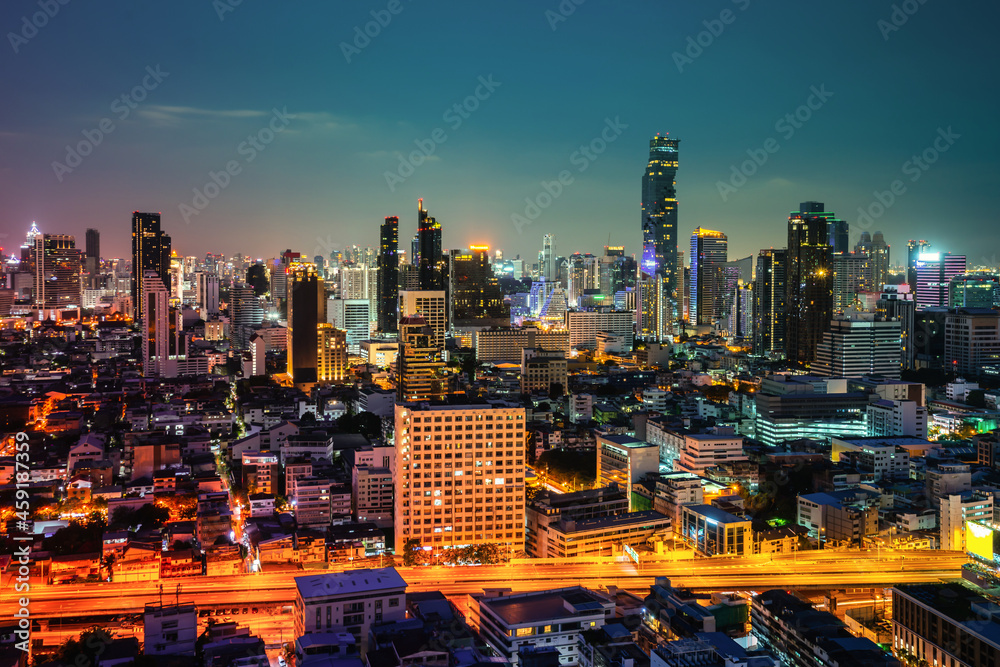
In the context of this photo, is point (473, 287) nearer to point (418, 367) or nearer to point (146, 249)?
point (146, 249)

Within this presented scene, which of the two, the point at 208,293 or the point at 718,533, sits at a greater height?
the point at 208,293

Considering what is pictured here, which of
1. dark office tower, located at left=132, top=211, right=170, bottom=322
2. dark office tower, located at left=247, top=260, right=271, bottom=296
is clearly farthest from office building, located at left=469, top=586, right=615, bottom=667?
dark office tower, located at left=247, top=260, right=271, bottom=296

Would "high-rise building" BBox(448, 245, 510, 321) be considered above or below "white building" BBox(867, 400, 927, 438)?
above

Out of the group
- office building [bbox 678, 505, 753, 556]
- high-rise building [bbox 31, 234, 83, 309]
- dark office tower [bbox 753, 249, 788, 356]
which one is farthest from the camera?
high-rise building [bbox 31, 234, 83, 309]

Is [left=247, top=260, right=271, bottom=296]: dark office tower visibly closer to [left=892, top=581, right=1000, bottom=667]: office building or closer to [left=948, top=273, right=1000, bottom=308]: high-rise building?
[left=948, top=273, right=1000, bottom=308]: high-rise building

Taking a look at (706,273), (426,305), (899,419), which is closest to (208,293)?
(426,305)

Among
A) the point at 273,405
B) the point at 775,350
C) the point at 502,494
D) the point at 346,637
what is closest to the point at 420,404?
the point at 502,494

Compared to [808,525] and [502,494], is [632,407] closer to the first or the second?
[808,525]
